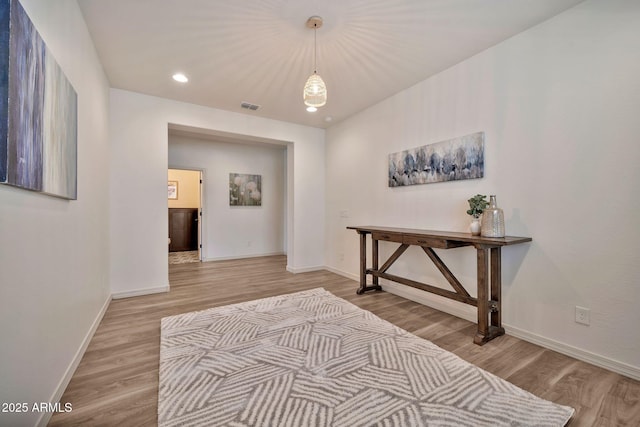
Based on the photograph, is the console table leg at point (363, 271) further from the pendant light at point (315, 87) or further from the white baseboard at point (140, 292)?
the white baseboard at point (140, 292)

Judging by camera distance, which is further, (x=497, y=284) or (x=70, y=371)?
(x=497, y=284)

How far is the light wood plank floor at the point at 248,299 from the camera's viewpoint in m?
1.48

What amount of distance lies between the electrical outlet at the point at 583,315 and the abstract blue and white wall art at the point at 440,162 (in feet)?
4.31

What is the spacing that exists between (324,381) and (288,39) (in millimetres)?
2757

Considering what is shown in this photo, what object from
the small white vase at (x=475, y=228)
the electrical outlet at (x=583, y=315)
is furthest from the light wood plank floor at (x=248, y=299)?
the small white vase at (x=475, y=228)

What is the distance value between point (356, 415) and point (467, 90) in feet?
9.86

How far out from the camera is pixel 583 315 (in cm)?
201

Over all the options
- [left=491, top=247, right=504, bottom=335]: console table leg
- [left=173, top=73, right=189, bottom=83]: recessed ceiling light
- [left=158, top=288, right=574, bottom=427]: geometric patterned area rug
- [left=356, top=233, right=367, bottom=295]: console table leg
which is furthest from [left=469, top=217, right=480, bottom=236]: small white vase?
[left=173, top=73, right=189, bottom=83]: recessed ceiling light

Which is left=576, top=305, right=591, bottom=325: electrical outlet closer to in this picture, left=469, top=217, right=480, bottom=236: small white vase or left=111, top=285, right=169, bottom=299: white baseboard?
left=469, top=217, right=480, bottom=236: small white vase

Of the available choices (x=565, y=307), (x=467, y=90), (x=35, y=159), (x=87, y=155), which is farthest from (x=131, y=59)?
(x=565, y=307)

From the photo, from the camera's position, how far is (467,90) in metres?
2.75

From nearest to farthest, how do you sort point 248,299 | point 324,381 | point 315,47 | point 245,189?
point 324,381 < point 315,47 < point 248,299 < point 245,189

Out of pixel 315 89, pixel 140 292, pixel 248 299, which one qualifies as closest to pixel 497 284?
pixel 315 89

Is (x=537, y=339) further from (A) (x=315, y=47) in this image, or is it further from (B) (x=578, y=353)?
(A) (x=315, y=47)
